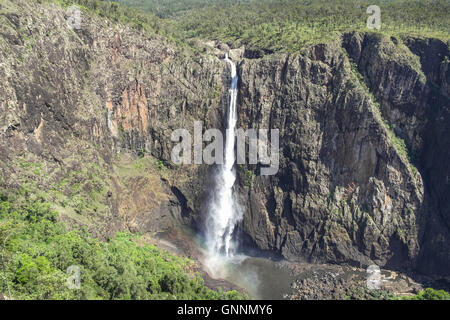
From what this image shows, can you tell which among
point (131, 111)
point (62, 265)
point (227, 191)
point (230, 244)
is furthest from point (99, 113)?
point (230, 244)

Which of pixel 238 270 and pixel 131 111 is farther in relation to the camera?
pixel 131 111

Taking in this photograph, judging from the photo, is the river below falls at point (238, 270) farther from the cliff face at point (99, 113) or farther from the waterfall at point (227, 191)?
the cliff face at point (99, 113)

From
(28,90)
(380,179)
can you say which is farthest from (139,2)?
(380,179)

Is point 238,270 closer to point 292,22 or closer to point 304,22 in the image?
point 304,22
